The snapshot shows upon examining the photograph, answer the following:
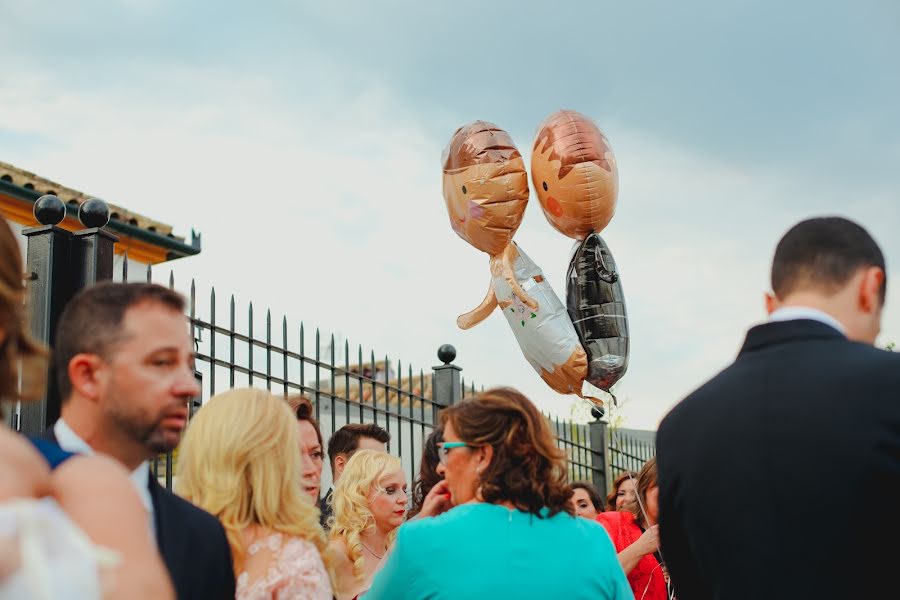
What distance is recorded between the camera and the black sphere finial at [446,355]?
770cm

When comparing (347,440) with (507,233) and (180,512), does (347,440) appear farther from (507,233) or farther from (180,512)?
(180,512)

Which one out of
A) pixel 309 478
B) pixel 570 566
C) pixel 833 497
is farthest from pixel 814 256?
pixel 309 478

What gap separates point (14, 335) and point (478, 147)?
4365 mm

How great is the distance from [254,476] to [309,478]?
1.63 metres

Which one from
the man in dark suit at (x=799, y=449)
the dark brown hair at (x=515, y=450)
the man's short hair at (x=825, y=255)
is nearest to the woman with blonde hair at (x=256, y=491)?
the dark brown hair at (x=515, y=450)

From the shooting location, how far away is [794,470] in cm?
239

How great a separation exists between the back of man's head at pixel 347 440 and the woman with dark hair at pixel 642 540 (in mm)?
1276

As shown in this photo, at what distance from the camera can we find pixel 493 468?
2.96 meters

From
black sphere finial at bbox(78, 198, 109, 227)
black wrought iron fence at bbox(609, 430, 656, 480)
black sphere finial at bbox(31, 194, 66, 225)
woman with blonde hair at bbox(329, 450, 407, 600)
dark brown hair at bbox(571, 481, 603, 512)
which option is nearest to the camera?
woman with blonde hair at bbox(329, 450, 407, 600)

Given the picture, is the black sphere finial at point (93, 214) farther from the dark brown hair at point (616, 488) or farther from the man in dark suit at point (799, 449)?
the dark brown hair at point (616, 488)

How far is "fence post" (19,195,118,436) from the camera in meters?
4.45

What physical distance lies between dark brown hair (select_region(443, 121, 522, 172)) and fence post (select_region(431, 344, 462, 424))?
2031mm

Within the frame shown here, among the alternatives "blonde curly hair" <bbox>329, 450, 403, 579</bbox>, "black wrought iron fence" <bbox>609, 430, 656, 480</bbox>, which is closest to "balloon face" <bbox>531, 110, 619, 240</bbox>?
"blonde curly hair" <bbox>329, 450, 403, 579</bbox>

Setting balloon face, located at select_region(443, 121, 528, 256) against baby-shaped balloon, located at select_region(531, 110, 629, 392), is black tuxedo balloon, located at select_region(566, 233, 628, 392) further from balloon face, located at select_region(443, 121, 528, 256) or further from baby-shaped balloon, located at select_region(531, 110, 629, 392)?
balloon face, located at select_region(443, 121, 528, 256)
